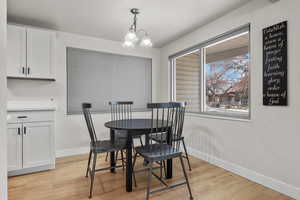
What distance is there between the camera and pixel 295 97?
1.76m

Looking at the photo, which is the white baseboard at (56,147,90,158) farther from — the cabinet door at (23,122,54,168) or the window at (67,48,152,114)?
the window at (67,48,152,114)

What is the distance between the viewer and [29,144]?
2418mm

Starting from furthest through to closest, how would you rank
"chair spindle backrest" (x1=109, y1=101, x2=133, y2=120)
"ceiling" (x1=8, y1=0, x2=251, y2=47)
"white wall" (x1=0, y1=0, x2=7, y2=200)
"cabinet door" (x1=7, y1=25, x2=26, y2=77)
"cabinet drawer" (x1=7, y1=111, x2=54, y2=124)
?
"chair spindle backrest" (x1=109, y1=101, x2=133, y2=120) < "cabinet door" (x1=7, y1=25, x2=26, y2=77) < "cabinet drawer" (x1=7, y1=111, x2=54, y2=124) < "ceiling" (x1=8, y1=0, x2=251, y2=47) < "white wall" (x1=0, y1=0, x2=7, y2=200)

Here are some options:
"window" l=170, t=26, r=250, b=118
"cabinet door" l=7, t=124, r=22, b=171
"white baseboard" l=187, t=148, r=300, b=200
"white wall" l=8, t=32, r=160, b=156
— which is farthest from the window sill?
"cabinet door" l=7, t=124, r=22, b=171

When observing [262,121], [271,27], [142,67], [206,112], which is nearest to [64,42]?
[142,67]

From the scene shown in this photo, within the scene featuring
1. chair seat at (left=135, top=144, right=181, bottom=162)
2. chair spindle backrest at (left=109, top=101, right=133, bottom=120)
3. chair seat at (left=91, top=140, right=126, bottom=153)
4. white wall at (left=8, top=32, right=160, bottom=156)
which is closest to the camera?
chair seat at (left=135, top=144, right=181, bottom=162)

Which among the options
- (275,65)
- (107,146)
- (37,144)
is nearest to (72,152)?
(37,144)

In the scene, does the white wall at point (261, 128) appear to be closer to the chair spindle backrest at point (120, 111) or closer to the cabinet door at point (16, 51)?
the chair spindle backrest at point (120, 111)

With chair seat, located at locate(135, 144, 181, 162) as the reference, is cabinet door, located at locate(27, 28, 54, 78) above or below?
above

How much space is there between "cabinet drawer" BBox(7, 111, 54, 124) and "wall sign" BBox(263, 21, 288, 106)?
3.02 m

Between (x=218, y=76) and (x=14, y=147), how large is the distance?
3262mm

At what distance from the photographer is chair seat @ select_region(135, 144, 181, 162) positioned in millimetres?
1705

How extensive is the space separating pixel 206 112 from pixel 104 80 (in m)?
2.13

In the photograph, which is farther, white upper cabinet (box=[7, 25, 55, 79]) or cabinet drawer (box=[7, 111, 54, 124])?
white upper cabinet (box=[7, 25, 55, 79])
